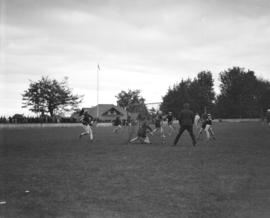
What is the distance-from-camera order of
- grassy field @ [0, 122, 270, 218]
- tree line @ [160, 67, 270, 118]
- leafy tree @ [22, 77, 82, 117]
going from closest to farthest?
grassy field @ [0, 122, 270, 218] → leafy tree @ [22, 77, 82, 117] → tree line @ [160, 67, 270, 118]

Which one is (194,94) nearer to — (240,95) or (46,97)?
(240,95)

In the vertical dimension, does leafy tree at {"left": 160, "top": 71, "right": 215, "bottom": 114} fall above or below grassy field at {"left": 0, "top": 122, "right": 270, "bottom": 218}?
above

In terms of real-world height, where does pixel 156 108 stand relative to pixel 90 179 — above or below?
above

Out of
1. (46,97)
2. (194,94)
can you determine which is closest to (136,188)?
(46,97)

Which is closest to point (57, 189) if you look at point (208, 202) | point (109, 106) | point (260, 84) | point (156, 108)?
point (208, 202)

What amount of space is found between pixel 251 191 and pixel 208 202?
1.33m

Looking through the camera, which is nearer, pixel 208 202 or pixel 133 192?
pixel 208 202

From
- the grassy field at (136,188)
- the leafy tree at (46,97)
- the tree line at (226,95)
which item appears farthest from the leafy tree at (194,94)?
the grassy field at (136,188)

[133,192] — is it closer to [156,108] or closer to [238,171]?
[238,171]

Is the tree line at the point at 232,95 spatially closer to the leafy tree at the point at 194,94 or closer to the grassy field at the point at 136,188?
the leafy tree at the point at 194,94

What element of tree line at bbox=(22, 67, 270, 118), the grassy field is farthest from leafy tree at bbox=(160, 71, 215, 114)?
the grassy field

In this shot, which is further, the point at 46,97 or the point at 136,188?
the point at 46,97

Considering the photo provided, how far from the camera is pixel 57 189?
24.9 ft

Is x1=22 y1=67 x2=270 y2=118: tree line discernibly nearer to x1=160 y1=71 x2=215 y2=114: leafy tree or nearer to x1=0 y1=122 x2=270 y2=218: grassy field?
x1=160 y1=71 x2=215 y2=114: leafy tree
